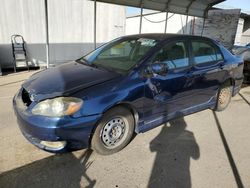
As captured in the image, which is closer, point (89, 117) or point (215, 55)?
point (89, 117)

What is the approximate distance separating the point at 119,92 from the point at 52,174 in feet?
4.02

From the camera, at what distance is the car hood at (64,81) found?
2.57 metres

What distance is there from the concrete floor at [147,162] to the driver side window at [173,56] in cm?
111

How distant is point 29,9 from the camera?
24.1 ft

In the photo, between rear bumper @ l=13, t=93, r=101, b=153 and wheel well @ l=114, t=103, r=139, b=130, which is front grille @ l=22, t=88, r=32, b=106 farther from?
wheel well @ l=114, t=103, r=139, b=130

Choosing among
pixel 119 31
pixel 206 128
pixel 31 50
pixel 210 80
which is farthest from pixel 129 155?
pixel 119 31

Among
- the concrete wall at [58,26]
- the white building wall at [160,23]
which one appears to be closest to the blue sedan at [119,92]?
the concrete wall at [58,26]

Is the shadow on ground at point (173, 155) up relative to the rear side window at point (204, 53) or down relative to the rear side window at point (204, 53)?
down

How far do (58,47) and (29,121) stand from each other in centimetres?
668

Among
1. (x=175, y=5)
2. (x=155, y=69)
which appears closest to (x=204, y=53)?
(x=155, y=69)

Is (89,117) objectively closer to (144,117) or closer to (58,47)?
(144,117)

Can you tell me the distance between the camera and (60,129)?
2.37 m

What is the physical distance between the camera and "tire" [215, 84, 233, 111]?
439cm

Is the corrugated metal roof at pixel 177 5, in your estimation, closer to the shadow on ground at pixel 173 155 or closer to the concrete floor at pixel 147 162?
the shadow on ground at pixel 173 155
